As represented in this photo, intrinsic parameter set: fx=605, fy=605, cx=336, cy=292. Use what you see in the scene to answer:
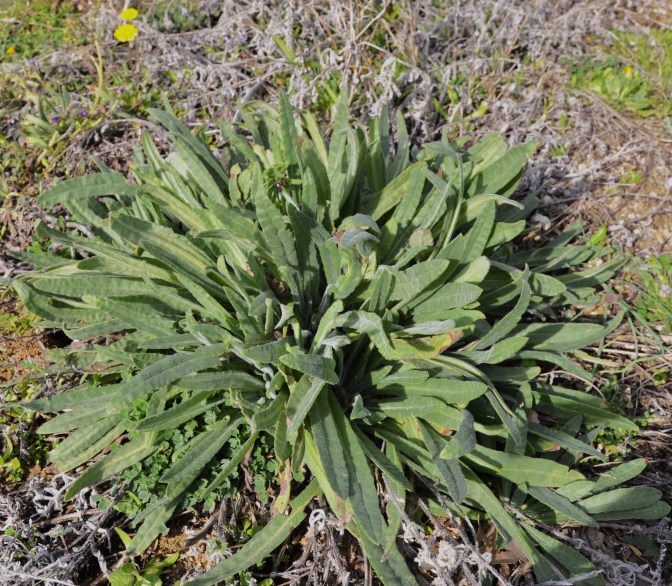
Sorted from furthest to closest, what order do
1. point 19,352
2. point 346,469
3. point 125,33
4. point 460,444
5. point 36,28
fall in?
point 36,28, point 125,33, point 19,352, point 346,469, point 460,444

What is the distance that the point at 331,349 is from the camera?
191cm

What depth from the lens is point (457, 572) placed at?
1.89 m

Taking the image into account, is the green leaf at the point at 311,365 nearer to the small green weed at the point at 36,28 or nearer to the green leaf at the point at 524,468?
the green leaf at the point at 524,468

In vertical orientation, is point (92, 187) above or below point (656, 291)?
above

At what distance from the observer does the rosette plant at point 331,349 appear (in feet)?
5.96

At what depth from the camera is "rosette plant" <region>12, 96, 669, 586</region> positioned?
182 centimetres

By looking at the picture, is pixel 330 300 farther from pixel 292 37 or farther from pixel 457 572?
pixel 292 37

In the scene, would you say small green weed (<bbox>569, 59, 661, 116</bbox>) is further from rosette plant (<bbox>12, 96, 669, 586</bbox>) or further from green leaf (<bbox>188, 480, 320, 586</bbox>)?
green leaf (<bbox>188, 480, 320, 586</bbox>)

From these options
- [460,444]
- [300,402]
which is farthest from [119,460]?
[460,444]

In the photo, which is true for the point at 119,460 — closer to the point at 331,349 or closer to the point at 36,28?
the point at 331,349

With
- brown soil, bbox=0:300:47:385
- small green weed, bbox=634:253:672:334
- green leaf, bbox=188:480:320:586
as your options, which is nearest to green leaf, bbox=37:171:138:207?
brown soil, bbox=0:300:47:385

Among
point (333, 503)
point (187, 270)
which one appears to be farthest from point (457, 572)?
point (187, 270)

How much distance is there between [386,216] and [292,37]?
4.77 ft

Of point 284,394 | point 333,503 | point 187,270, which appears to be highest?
point 187,270
